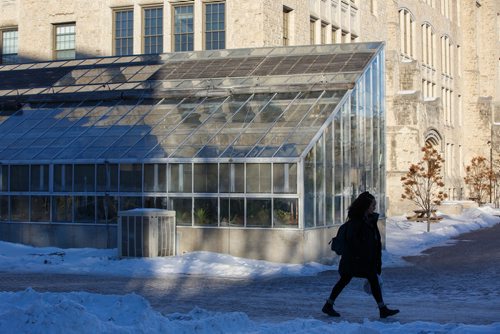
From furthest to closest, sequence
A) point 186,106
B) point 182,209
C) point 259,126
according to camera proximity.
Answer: point 186,106, point 259,126, point 182,209

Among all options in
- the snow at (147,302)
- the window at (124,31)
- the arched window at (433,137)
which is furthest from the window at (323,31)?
the arched window at (433,137)

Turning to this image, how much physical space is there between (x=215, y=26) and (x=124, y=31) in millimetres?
4618

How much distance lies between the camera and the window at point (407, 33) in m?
54.3

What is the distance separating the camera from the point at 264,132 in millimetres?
22719

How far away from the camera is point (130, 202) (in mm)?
23266

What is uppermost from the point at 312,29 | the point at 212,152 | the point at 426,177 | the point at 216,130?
the point at 312,29

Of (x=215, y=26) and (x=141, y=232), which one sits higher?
(x=215, y=26)

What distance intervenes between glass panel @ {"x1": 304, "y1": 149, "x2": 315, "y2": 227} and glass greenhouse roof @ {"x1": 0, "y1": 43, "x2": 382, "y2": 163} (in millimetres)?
376

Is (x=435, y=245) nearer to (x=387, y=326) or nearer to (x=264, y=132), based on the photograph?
(x=264, y=132)

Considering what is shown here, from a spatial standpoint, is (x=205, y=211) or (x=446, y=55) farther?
(x=446, y=55)

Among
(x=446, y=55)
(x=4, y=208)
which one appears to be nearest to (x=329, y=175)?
(x=4, y=208)

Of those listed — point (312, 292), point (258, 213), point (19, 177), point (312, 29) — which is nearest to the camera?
point (312, 292)

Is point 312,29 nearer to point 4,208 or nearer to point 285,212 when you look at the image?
point 4,208

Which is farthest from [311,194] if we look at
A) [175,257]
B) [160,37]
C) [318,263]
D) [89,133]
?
[160,37]
